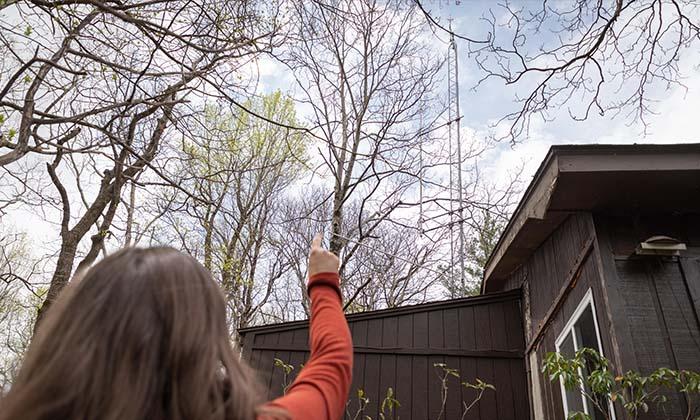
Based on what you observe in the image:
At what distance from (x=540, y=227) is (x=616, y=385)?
1.61 meters

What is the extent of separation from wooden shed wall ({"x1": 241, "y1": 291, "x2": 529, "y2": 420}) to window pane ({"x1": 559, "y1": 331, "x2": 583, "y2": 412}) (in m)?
1.04

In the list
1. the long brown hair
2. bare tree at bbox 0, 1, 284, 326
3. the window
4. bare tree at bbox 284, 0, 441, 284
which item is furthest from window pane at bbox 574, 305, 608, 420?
bare tree at bbox 284, 0, 441, 284

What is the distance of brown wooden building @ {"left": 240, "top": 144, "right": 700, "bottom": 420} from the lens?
2.79 meters

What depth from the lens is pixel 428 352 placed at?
4.99 m

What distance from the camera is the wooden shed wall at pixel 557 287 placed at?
10.2 feet

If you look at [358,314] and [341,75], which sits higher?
[341,75]

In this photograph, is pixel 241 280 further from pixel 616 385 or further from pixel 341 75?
Answer: pixel 616 385

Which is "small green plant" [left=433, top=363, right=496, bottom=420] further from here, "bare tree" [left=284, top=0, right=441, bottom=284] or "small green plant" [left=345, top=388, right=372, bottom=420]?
"bare tree" [left=284, top=0, right=441, bottom=284]

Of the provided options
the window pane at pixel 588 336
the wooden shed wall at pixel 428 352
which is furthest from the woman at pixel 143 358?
the wooden shed wall at pixel 428 352

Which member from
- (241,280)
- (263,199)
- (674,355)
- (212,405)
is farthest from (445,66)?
(212,405)

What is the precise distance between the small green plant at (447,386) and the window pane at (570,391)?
2.91ft

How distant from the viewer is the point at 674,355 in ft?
8.68

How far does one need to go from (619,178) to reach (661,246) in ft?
1.57

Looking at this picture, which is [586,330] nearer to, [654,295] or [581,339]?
[581,339]
